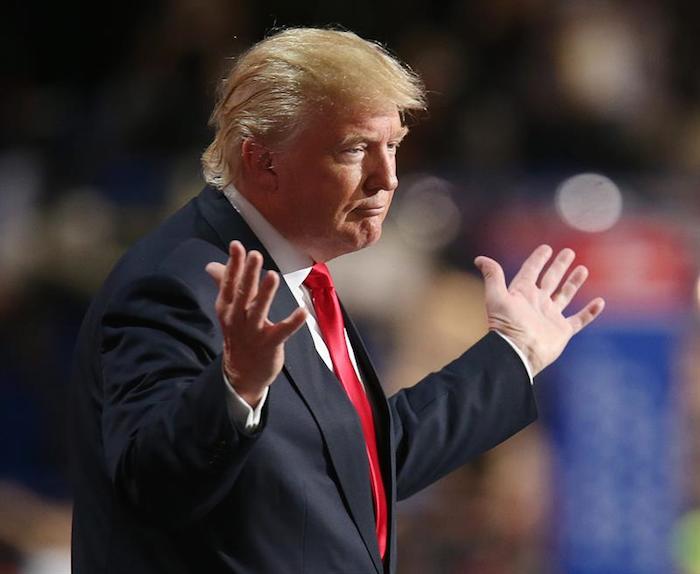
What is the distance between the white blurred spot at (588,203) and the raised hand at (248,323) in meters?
2.32

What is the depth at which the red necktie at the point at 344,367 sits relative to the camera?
76.6 inches

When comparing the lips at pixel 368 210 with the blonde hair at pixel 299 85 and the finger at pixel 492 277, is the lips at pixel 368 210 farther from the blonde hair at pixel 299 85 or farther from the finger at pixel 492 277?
the finger at pixel 492 277

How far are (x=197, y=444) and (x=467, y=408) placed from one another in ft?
2.29

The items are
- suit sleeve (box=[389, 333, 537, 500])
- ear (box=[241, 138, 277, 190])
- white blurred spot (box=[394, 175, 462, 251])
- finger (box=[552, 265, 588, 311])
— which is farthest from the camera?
white blurred spot (box=[394, 175, 462, 251])

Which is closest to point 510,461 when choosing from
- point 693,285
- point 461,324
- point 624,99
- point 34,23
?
point 461,324

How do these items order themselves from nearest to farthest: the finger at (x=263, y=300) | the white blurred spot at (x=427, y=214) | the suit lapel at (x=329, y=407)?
the finger at (x=263, y=300) → the suit lapel at (x=329, y=407) → the white blurred spot at (x=427, y=214)

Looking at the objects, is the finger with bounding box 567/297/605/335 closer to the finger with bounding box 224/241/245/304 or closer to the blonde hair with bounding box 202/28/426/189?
the blonde hair with bounding box 202/28/426/189

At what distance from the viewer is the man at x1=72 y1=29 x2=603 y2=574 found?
157 centimetres

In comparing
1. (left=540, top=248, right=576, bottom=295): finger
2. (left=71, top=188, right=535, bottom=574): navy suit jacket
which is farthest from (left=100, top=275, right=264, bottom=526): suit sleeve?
(left=540, top=248, right=576, bottom=295): finger

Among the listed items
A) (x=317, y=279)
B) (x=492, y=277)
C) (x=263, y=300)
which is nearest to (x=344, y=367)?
(x=317, y=279)

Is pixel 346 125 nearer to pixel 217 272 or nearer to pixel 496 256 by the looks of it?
pixel 217 272

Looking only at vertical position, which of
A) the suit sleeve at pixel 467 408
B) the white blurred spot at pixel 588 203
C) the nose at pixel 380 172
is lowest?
the white blurred spot at pixel 588 203

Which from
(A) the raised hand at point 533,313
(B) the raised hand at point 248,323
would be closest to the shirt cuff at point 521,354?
(A) the raised hand at point 533,313

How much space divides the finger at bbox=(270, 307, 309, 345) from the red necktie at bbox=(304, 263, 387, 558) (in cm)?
40
